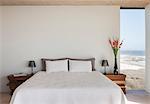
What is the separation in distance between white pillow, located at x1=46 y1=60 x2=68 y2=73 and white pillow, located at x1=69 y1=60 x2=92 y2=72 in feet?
0.53

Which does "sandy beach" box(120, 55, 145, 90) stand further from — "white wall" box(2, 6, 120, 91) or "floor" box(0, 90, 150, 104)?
"white wall" box(2, 6, 120, 91)

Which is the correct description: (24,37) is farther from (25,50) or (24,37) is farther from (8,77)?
(8,77)

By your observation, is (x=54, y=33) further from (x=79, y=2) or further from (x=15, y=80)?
(x=15, y=80)

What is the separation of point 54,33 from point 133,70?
14.5ft

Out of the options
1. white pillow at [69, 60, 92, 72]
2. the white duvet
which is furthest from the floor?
the white duvet

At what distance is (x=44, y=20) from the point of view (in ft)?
20.9

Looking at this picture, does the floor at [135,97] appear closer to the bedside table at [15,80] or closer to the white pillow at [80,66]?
the bedside table at [15,80]

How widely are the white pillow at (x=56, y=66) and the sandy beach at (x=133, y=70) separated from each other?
7.11ft

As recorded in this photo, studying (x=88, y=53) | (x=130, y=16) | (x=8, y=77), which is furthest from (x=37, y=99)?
(x=130, y=16)

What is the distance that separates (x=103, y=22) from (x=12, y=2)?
8.54ft

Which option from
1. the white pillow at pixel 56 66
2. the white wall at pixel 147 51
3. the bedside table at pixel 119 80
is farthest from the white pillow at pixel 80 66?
the white wall at pixel 147 51

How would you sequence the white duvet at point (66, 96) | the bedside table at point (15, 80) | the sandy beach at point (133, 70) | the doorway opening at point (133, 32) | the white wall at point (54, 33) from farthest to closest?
the doorway opening at point (133, 32), the sandy beach at point (133, 70), the white wall at point (54, 33), the bedside table at point (15, 80), the white duvet at point (66, 96)

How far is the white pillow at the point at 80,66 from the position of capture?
5871mm

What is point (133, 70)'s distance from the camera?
9.30m
